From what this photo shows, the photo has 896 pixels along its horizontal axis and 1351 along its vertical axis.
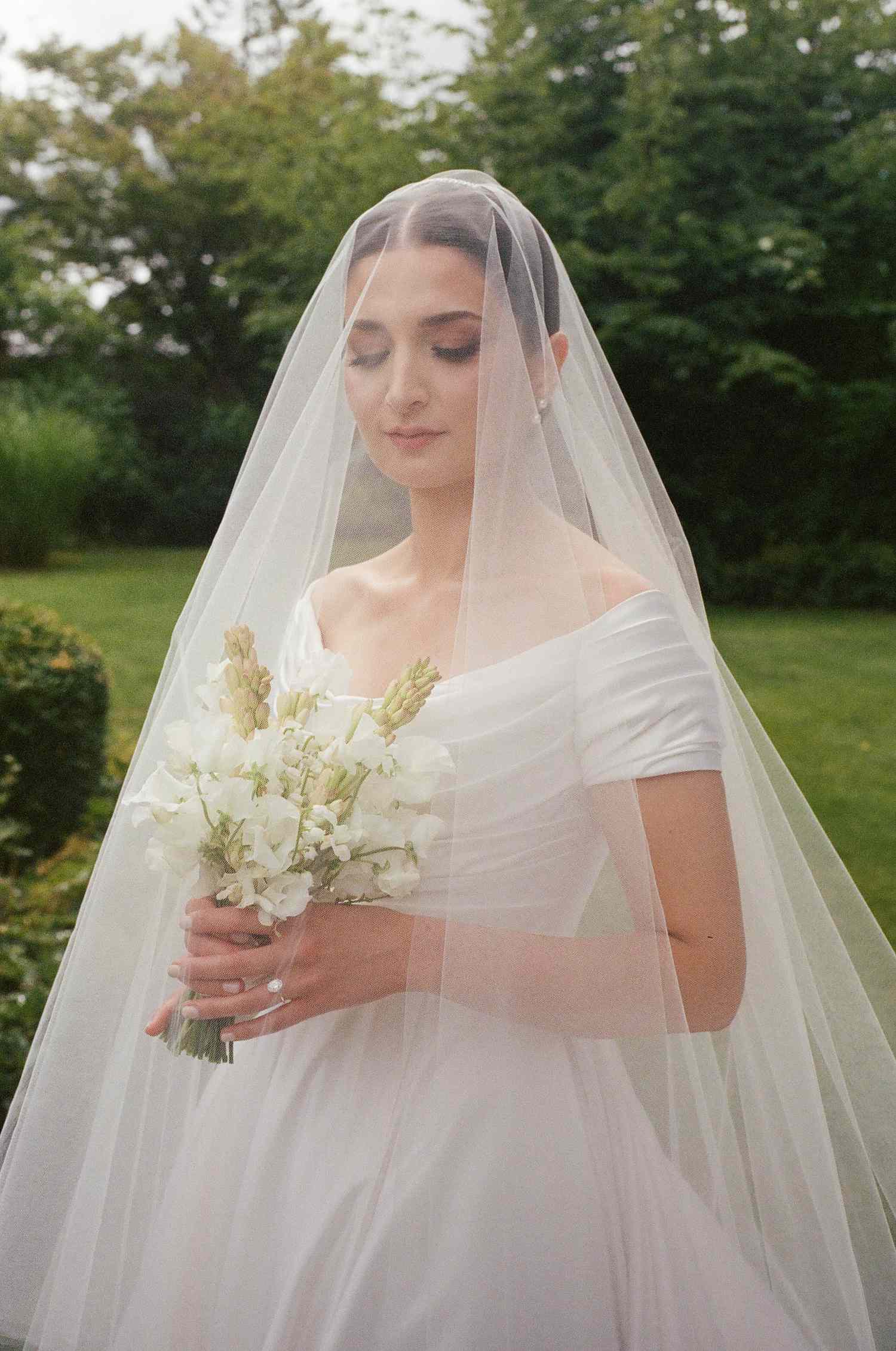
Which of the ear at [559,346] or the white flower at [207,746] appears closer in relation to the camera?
the white flower at [207,746]

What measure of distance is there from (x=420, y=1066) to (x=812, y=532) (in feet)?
43.7

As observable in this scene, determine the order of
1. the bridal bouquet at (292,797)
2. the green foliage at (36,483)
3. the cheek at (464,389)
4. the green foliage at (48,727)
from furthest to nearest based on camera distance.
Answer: the green foliage at (36,483), the green foliage at (48,727), the cheek at (464,389), the bridal bouquet at (292,797)

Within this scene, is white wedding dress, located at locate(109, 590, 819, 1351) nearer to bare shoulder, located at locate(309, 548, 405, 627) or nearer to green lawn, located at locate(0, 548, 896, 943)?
bare shoulder, located at locate(309, 548, 405, 627)

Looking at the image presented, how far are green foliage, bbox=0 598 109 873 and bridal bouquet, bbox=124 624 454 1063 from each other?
414 centimetres

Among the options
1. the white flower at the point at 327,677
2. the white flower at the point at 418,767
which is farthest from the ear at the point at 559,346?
the white flower at the point at 418,767

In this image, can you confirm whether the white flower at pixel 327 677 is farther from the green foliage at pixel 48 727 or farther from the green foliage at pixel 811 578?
the green foliage at pixel 811 578

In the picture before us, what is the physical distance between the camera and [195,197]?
864 inches

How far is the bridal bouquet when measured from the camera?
4.88ft

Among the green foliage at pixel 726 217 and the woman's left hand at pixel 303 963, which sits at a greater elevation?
the green foliage at pixel 726 217

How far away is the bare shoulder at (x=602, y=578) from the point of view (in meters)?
1.69

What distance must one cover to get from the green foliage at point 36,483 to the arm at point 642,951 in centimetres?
1396

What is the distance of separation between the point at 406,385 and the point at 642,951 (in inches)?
33.9

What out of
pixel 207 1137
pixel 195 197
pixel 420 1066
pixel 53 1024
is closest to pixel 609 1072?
pixel 420 1066

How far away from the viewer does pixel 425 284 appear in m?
1.72
